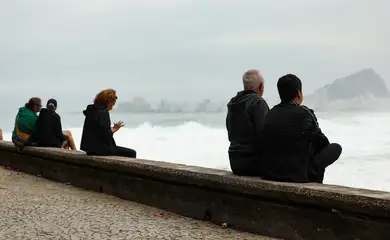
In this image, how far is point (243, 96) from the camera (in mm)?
5121

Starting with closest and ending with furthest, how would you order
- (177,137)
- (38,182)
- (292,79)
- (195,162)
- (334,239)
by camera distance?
(334,239) < (292,79) < (38,182) < (195,162) < (177,137)

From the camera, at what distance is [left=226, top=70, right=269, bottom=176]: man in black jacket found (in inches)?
197

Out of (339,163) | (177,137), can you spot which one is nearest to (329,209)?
(339,163)

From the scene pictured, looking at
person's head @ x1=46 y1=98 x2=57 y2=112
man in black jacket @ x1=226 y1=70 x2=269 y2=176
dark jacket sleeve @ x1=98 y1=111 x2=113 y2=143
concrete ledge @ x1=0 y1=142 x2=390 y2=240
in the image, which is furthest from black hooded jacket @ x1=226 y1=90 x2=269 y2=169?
person's head @ x1=46 y1=98 x2=57 y2=112

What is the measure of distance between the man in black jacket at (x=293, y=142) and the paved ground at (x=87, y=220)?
0.65 meters

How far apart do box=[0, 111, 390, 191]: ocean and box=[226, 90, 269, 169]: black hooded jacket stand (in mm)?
15206

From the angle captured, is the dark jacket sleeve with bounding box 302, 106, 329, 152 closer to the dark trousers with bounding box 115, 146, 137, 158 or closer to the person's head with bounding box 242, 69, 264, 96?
the person's head with bounding box 242, 69, 264, 96

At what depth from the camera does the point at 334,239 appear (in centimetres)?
402

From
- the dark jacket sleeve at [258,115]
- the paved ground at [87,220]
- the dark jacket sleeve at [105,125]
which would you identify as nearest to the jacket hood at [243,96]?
the dark jacket sleeve at [258,115]

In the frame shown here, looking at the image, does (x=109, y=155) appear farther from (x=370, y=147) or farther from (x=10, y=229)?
(x=370, y=147)

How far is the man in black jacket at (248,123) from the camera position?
16.4 ft

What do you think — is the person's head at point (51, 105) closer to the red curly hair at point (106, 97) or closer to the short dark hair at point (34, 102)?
the short dark hair at point (34, 102)

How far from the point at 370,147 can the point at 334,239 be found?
31373mm

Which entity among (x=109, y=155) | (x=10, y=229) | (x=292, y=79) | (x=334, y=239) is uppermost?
(x=292, y=79)
